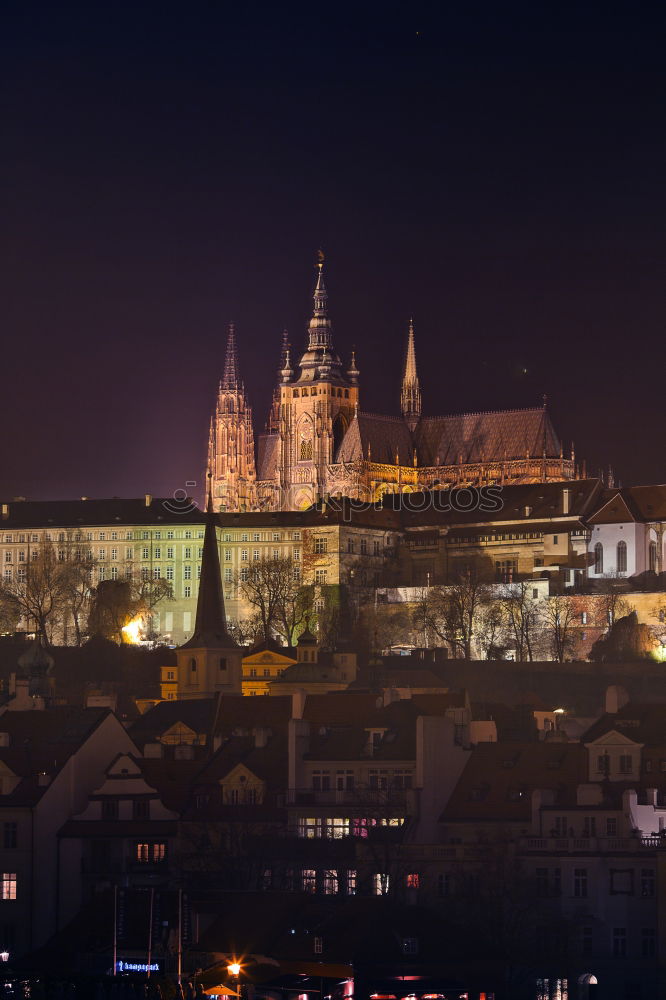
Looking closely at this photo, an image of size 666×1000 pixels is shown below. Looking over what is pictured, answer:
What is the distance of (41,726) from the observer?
90125 millimetres

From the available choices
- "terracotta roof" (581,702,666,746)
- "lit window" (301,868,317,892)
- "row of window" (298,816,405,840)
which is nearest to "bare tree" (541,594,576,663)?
"terracotta roof" (581,702,666,746)

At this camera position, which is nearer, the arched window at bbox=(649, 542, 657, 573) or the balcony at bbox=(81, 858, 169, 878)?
the balcony at bbox=(81, 858, 169, 878)

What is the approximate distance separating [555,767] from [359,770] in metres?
6.12

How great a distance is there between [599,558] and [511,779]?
342 feet

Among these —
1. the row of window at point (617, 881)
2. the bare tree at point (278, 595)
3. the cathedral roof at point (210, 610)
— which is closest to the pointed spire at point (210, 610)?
the cathedral roof at point (210, 610)

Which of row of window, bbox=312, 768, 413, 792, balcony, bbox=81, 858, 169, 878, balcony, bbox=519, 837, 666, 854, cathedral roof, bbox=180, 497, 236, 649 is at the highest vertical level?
cathedral roof, bbox=180, 497, 236, 649

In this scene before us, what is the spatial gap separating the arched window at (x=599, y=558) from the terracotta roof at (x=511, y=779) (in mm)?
101396

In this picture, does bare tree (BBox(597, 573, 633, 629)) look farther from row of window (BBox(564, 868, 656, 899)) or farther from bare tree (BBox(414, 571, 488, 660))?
row of window (BBox(564, 868, 656, 899))

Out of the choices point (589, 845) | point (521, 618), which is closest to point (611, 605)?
point (521, 618)

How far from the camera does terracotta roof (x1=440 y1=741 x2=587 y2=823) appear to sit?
3137 inches

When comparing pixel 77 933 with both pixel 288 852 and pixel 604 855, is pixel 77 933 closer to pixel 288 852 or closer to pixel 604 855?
pixel 288 852

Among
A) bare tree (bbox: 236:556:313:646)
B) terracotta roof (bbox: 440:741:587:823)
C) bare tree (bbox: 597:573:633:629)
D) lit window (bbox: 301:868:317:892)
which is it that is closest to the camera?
lit window (bbox: 301:868:317:892)

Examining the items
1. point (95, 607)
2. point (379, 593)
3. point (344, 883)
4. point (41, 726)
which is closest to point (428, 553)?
point (379, 593)

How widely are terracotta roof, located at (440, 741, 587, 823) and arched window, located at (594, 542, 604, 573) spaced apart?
101 meters
